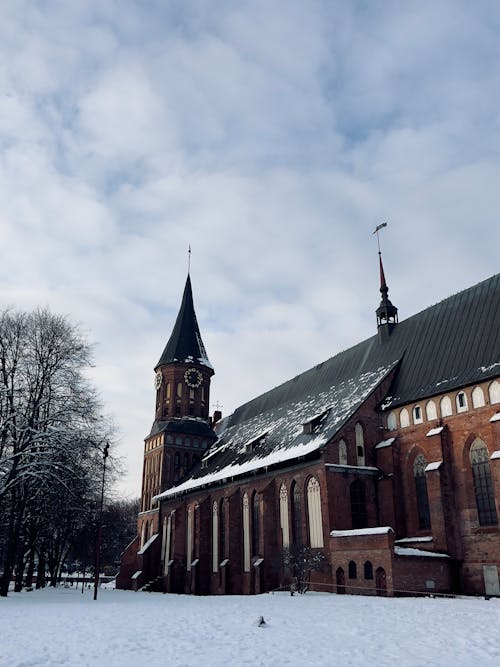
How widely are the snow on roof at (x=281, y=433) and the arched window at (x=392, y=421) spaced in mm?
1689

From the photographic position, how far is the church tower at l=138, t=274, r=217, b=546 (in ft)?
183

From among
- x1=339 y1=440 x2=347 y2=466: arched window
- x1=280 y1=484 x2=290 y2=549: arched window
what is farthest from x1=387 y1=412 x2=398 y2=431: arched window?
x1=280 y1=484 x2=290 y2=549: arched window

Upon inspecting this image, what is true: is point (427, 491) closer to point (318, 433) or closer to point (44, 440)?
point (318, 433)

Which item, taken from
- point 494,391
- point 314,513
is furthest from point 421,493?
point 494,391

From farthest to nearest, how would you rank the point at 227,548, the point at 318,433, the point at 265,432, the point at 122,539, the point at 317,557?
the point at 122,539 → the point at 265,432 → the point at 227,548 → the point at 318,433 → the point at 317,557

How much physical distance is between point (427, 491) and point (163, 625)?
1721 cm

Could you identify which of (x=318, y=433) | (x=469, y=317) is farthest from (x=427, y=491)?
(x=469, y=317)

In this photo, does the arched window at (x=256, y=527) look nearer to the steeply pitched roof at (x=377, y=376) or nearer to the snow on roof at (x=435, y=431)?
the steeply pitched roof at (x=377, y=376)

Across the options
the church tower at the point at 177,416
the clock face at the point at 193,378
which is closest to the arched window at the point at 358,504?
the church tower at the point at 177,416

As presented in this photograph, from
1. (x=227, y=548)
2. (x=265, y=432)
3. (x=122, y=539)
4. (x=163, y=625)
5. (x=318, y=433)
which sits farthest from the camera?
(x=122, y=539)

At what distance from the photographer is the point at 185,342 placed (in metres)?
61.2

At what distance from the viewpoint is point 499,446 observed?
25656mm

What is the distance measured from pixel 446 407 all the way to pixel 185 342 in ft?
117

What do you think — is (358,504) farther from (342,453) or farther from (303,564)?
(303,564)
